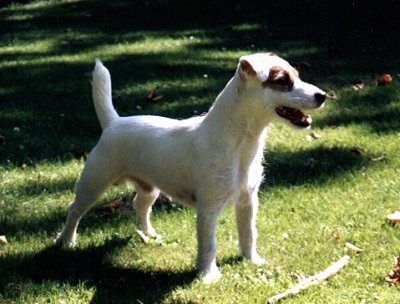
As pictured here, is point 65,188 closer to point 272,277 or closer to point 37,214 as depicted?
point 37,214

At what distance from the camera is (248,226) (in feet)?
16.5

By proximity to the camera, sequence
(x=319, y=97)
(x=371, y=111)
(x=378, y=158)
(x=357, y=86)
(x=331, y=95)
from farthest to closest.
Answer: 1. (x=357, y=86)
2. (x=331, y=95)
3. (x=371, y=111)
4. (x=378, y=158)
5. (x=319, y=97)

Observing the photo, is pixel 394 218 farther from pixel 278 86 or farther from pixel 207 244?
pixel 278 86

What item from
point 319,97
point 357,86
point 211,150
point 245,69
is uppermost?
point 245,69

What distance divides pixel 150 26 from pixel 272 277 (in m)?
9.07

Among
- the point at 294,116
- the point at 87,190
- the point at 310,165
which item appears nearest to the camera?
the point at 294,116

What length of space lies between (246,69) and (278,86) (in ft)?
0.63

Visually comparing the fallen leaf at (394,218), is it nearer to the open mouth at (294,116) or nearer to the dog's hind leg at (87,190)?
the open mouth at (294,116)

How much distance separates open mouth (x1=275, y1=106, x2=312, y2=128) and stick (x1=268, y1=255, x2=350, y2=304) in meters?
0.85

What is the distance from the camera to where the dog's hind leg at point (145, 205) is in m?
5.37

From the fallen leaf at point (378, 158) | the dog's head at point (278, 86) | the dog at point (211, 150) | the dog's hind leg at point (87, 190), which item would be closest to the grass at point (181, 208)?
the fallen leaf at point (378, 158)

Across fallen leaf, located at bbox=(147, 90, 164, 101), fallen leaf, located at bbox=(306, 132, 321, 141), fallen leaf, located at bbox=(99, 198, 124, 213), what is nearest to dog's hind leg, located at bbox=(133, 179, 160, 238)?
fallen leaf, located at bbox=(99, 198, 124, 213)

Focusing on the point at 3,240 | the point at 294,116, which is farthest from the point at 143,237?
the point at 294,116

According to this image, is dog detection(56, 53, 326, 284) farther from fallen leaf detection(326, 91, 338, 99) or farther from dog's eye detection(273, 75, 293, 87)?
fallen leaf detection(326, 91, 338, 99)
